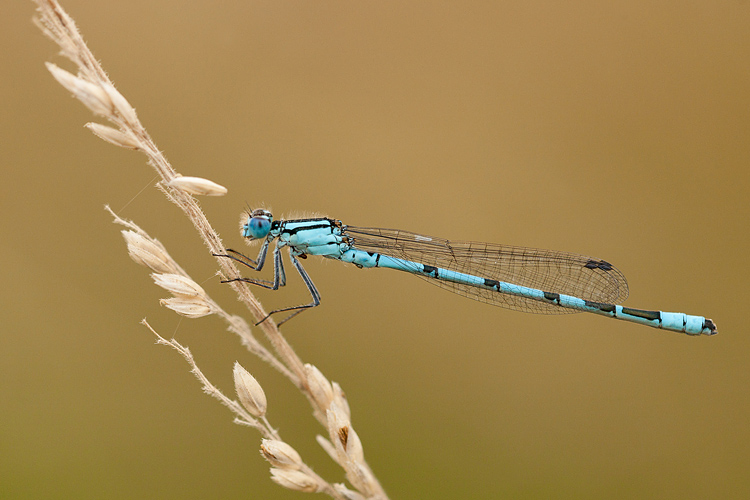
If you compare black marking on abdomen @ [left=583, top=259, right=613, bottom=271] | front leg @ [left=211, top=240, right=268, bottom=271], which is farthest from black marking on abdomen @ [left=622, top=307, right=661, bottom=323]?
front leg @ [left=211, top=240, right=268, bottom=271]

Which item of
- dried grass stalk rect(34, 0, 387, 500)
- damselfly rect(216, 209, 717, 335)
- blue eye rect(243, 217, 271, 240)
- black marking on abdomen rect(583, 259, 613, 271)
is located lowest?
dried grass stalk rect(34, 0, 387, 500)

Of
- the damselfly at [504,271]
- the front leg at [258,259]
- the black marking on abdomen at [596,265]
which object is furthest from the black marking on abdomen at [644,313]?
the front leg at [258,259]

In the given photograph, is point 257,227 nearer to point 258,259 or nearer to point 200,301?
point 258,259

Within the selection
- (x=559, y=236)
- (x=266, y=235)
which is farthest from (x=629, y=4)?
(x=266, y=235)

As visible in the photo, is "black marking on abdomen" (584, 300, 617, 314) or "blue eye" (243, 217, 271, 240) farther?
"black marking on abdomen" (584, 300, 617, 314)

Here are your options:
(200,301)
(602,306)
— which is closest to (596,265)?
(602,306)

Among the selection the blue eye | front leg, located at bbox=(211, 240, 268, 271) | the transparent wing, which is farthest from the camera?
the transparent wing

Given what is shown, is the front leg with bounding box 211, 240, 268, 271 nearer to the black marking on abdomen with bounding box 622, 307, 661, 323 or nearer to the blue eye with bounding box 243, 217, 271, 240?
the blue eye with bounding box 243, 217, 271, 240

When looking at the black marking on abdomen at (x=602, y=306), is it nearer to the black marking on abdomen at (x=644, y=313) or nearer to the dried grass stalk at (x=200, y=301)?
the black marking on abdomen at (x=644, y=313)
